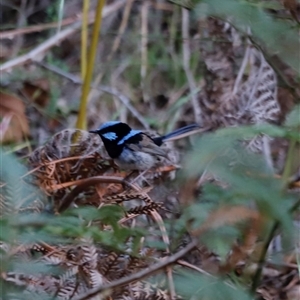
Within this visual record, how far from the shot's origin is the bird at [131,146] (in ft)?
10.2

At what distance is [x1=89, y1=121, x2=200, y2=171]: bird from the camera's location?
3.11 metres

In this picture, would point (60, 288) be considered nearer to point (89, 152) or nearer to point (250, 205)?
point (250, 205)

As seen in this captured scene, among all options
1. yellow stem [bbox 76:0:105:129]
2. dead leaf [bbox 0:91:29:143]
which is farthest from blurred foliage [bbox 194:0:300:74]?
dead leaf [bbox 0:91:29:143]

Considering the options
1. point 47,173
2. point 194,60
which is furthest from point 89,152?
point 194,60

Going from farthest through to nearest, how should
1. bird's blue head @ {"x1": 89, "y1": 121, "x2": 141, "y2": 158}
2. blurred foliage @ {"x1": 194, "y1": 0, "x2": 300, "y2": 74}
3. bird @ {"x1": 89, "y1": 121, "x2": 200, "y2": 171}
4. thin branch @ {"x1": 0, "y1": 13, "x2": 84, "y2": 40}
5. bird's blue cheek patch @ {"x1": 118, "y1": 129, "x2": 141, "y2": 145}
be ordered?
thin branch @ {"x1": 0, "y1": 13, "x2": 84, "y2": 40} < bird's blue cheek patch @ {"x1": 118, "y1": 129, "x2": 141, "y2": 145} < bird's blue head @ {"x1": 89, "y1": 121, "x2": 141, "y2": 158} < bird @ {"x1": 89, "y1": 121, "x2": 200, "y2": 171} < blurred foliage @ {"x1": 194, "y1": 0, "x2": 300, "y2": 74}

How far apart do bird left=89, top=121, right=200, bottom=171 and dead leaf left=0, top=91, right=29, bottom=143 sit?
3.66 feet

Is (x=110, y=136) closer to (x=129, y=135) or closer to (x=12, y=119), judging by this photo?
(x=129, y=135)

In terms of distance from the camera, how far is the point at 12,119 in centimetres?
470

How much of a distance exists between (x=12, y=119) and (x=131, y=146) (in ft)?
4.87

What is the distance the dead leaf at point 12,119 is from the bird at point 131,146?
3.66 feet

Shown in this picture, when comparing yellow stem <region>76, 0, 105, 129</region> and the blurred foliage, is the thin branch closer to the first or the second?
yellow stem <region>76, 0, 105, 129</region>

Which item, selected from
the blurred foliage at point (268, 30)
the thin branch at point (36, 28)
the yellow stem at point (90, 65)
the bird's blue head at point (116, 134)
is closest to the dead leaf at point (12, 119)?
the thin branch at point (36, 28)

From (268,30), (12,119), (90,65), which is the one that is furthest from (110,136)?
(268,30)

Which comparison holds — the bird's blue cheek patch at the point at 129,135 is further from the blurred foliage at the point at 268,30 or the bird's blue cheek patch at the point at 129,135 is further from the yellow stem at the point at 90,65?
the blurred foliage at the point at 268,30
